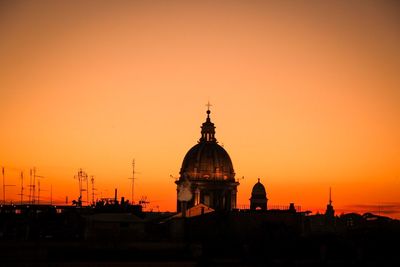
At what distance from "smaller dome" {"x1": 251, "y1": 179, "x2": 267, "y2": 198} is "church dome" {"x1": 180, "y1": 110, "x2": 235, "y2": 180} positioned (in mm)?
7198

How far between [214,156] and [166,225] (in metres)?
43.4

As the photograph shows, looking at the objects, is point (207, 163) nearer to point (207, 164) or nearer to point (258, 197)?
point (207, 164)

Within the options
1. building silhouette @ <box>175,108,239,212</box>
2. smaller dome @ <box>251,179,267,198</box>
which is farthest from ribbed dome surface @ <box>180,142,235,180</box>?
smaller dome @ <box>251,179,267,198</box>

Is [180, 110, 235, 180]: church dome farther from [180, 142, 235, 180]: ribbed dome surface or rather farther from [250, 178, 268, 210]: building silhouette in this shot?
[250, 178, 268, 210]: building silhouette

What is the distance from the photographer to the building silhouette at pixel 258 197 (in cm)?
16850

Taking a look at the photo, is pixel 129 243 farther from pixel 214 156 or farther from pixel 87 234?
pixel 214 156

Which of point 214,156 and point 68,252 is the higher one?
point 214,156

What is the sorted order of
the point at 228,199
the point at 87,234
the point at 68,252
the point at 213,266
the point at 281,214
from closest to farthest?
the point at 213,266 → the point at 68,252 → the point at 87,234 → the point at 281,214 → the point at 228,199

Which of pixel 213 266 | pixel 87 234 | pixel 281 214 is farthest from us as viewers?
pixel 281 214

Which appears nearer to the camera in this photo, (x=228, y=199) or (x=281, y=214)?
(x=281, y=214)

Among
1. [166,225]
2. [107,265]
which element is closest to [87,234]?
[166,225]

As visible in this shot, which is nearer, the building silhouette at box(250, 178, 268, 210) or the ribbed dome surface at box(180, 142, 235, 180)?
the building silhouette at box(250, 178, 268, 210)

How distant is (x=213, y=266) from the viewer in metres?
78.2

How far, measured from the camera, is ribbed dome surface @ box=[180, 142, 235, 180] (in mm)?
174500
